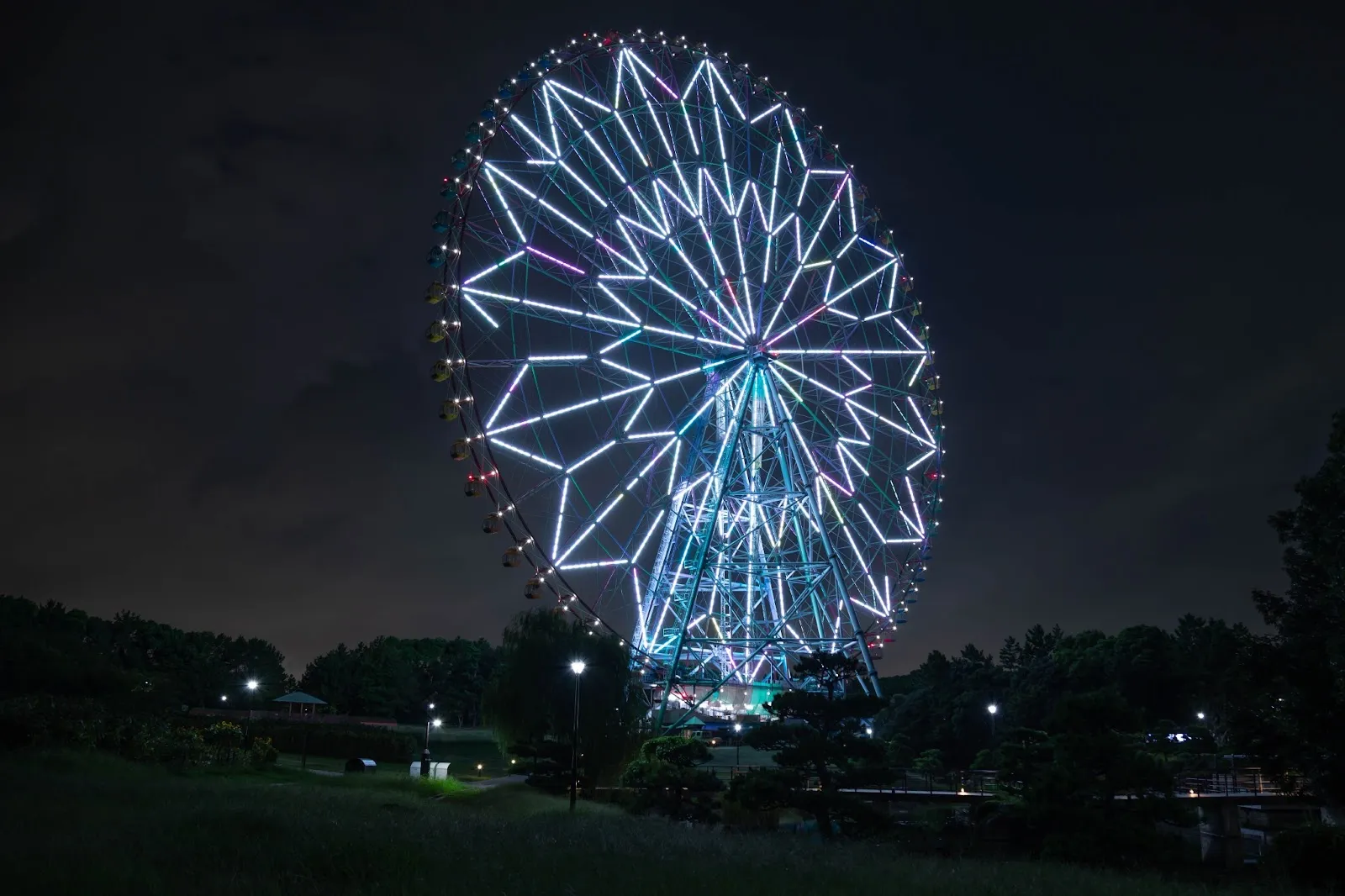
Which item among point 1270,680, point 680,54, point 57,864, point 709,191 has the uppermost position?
point 680,54

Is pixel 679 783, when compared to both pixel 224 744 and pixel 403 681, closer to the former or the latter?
pixel 224 744

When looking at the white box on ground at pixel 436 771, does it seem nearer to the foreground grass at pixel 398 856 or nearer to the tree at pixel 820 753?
the foreground grass at pixel 398 856

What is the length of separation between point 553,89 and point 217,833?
76.4ft

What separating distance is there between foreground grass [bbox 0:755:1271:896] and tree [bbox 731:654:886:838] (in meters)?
2.68

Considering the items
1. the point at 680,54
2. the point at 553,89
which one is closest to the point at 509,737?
the point at 553,89

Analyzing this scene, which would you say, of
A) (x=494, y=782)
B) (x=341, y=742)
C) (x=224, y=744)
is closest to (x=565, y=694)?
(x=494, y=782)

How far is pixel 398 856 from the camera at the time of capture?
12586 mm

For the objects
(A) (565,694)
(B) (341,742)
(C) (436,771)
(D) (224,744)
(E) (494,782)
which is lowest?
(E) (494,782)

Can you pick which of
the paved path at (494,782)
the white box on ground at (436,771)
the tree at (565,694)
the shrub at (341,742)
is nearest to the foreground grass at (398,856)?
the tree at (565,694)

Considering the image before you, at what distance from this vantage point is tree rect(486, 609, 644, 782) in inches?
1232

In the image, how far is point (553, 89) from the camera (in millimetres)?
30312

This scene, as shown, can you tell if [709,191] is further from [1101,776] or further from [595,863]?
[595,863]

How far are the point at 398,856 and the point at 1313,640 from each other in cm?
1908

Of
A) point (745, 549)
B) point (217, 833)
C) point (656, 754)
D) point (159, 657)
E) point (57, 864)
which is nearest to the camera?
point (57, 864)
